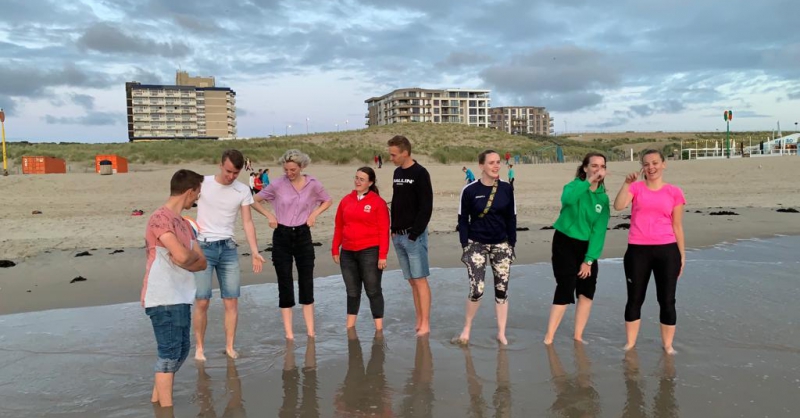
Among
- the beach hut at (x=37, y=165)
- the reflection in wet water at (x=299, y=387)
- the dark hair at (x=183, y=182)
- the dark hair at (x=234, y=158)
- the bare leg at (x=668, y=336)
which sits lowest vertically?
the reflection in wet water at (x=299, y=387)

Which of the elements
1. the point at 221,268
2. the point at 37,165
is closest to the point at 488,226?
the point at 221,268

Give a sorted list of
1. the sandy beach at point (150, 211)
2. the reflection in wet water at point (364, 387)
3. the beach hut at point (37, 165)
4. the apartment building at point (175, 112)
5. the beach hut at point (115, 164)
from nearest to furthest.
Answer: the reflection in wet water at point (364, 387) < the sandy beach at point (150, 211) < the beach hut at point (37, 165) < the beach hut at point (115, 164) < the apartment building at point (175, 112)

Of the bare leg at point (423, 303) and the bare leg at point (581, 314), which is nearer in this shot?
the bare leg at point (581, 314)

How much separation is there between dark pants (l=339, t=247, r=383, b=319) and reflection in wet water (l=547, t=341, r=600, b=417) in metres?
1.82

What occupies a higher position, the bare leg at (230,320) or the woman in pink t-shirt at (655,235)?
the woman in pink t-shirt at (655,235)

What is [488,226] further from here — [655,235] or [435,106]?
[435,106]

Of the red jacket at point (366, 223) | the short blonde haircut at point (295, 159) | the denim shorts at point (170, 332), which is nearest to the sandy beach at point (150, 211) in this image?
the red jacket at point (366, 223)

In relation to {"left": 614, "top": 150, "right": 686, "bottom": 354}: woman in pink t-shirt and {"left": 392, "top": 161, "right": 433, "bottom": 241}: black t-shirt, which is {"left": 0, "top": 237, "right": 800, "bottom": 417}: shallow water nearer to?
{"left": 614, "top": 150, "right": 686, "bottom": 354}: woman in pink t-shirt

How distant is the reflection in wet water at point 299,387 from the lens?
423 cm

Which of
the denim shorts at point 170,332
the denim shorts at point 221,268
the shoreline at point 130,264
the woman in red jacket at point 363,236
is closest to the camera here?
the denim shorts at point 170,332

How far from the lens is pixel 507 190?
5559mm

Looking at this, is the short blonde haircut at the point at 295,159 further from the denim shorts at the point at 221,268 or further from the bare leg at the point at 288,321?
the bare leg at the point at 288,321

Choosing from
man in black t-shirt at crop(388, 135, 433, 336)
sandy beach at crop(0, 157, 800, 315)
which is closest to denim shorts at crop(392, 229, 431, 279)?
man in black t-shirt at crop(388, 135, 433, 336)

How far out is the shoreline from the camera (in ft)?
25.9
